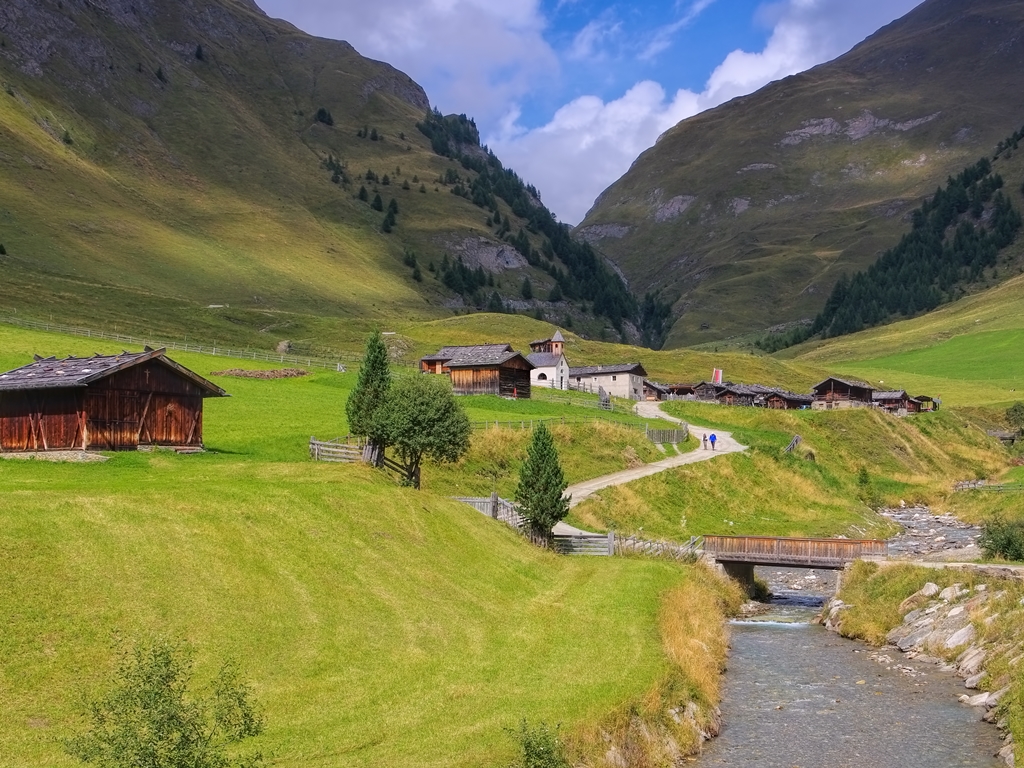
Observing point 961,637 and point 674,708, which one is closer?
point 674,708

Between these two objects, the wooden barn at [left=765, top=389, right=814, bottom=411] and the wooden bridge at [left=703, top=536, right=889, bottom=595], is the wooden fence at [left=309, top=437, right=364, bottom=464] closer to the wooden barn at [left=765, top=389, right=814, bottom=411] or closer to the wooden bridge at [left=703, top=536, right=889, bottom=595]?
the wooden bridge at [left=703, top=536, right=889, bottom=595]

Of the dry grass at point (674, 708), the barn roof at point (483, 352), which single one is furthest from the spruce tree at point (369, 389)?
the barn roof at point (483, 352)

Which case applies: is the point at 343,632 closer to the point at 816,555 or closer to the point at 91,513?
the point at 91,513

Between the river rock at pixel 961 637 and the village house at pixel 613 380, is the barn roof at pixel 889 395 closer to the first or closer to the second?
the village house at pixel 613 380

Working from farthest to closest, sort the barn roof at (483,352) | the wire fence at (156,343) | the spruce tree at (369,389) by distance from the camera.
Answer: the wire fence at (156,343), the barn roof at (483,352), the spruce tree at (369,389)

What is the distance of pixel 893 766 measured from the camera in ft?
80.2

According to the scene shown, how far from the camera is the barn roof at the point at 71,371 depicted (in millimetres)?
45469

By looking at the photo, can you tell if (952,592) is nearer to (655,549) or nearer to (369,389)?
(655,549)

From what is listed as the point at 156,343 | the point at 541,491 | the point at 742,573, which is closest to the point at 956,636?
the point at 742,573

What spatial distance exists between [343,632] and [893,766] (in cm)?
1496

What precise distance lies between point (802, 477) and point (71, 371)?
56.8 metres

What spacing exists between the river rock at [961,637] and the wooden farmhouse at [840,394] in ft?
347

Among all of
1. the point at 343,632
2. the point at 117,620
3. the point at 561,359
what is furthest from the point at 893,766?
the point at 561,359

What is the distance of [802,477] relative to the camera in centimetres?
7856
